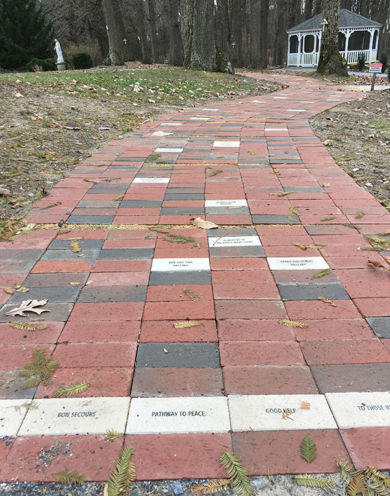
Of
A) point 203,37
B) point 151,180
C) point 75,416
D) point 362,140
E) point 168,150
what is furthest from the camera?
point 203,37

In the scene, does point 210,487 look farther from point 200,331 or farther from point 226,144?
point 226,144

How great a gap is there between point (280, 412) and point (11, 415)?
112cm

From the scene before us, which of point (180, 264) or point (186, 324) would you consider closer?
point (186, 324)

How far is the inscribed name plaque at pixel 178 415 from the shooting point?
5.48 feet

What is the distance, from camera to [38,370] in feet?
6.43

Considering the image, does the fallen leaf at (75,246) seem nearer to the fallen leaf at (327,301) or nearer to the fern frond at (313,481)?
the fallen leaf at (327,301)

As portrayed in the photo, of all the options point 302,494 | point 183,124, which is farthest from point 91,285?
point 183,124

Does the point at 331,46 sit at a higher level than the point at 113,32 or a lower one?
lower

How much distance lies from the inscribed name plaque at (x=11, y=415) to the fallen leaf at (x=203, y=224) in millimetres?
2020

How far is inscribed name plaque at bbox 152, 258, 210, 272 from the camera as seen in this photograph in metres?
2.84

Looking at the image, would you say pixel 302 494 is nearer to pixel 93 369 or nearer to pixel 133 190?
pixel 93 369

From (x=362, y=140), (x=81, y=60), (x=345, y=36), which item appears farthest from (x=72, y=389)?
(x=345, y=36)

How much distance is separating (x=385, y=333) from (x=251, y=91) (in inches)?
421

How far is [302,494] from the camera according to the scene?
1.43 metres
